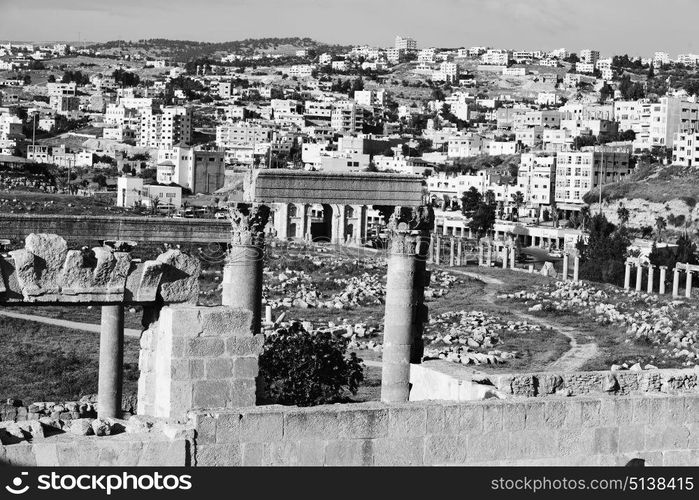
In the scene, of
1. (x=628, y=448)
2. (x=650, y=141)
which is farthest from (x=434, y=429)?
(x=650, y=141)

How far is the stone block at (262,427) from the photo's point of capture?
28.7 ft

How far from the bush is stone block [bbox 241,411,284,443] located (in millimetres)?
11618

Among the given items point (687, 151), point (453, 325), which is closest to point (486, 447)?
Answer: point (453, 325)

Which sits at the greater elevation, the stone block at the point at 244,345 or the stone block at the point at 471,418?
the stone block at the point at 244,345

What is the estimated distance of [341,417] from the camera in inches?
355

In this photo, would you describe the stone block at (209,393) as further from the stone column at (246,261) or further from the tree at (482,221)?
the tree at (482,221)

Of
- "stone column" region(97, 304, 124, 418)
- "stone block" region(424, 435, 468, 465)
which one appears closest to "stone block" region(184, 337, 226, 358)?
"stone block" region(424, 435, 468, 465)

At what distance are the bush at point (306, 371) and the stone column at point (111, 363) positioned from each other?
519cm

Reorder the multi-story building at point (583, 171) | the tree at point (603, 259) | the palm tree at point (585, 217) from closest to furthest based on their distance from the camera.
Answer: the tree at point (603, 259)
the palm tree at point (585, 217)
the multi-story building at point (583, 171)

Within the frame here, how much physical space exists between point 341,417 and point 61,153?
167960 mm

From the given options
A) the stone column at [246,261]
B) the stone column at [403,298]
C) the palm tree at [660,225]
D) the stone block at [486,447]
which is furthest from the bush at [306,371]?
the palm tree at [660,225]

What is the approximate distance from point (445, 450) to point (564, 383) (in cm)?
302

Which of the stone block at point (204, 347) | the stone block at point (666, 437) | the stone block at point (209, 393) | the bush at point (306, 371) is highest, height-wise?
the stone block at point (204, 347)

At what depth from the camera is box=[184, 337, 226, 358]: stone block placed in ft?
33.7
